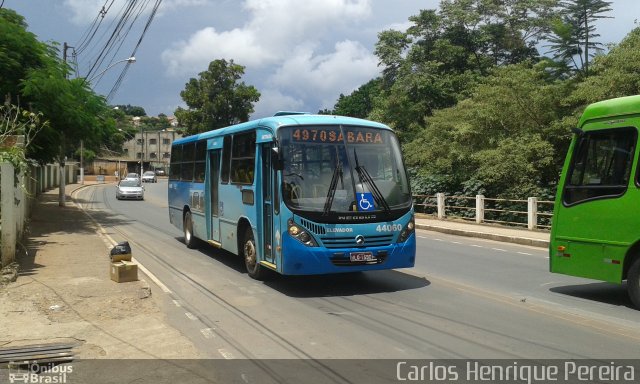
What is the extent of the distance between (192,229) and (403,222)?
7.17 meters

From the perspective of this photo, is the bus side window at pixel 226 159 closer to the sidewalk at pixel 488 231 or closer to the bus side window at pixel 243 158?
the bus side window at pixel 243 158

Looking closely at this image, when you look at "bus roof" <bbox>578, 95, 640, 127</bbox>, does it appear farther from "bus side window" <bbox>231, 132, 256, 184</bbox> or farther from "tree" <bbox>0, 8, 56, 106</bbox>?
"tree" <bbox>0, 8, 56, 106</bbox>

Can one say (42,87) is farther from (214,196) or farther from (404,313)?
(404,313)

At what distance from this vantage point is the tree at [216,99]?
180ft

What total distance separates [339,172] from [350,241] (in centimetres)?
109

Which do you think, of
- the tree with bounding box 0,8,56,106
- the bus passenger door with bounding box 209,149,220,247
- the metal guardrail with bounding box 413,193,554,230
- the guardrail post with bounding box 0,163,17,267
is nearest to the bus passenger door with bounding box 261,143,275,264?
the bus passenger door with bounding box 209,149,220,247

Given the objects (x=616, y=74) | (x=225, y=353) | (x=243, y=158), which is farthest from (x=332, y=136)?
(x=616, y=74)

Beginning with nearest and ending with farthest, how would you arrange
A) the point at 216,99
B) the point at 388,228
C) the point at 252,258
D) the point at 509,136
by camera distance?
the point at 388,228 → the point at 252,258 → the point at 509,136 → the point at 216,99

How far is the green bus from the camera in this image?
790cm

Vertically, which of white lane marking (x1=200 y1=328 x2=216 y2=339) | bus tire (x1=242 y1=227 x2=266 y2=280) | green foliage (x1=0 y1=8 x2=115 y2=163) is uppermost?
green foliage (x1=0 y1=8 x2=115 y2=163)

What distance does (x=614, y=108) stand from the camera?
8.33 meters

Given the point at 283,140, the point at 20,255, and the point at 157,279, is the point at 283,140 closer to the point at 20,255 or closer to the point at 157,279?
the point at 157,279

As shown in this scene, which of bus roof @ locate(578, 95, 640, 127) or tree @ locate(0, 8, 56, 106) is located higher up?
tree @ locate(0, 8, 56, 106)

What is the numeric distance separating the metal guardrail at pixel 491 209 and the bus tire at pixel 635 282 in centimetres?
1200
